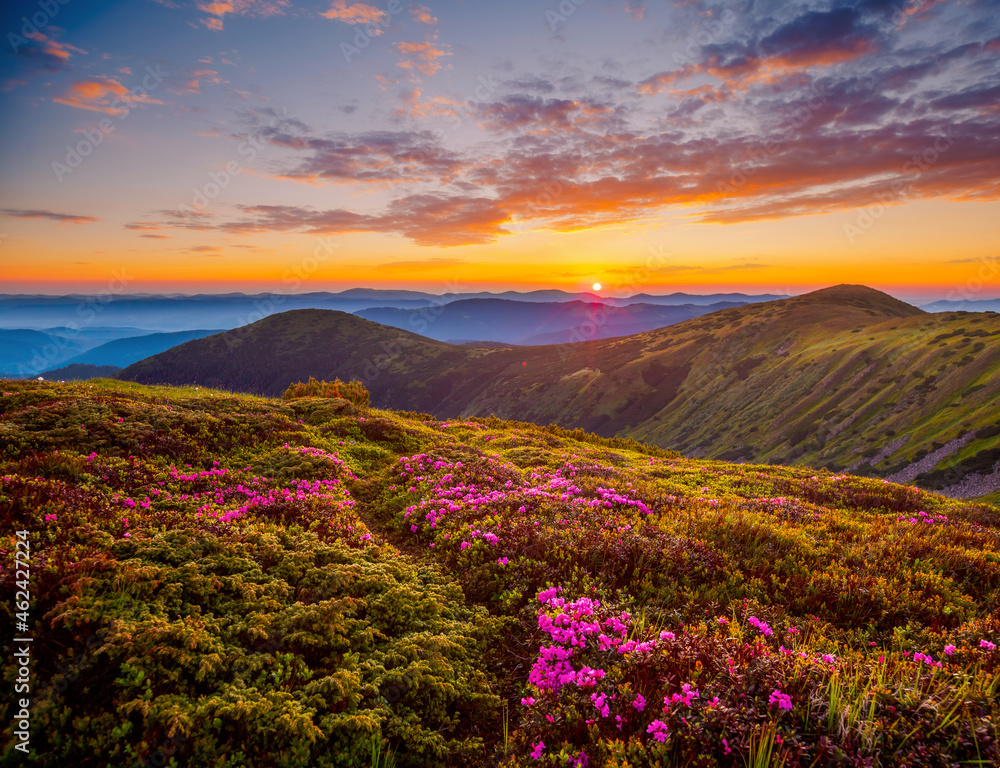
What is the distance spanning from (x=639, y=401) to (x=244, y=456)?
149m

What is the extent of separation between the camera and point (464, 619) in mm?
7953

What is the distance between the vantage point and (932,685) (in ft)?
16.9

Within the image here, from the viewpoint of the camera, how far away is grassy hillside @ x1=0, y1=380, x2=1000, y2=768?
469cm

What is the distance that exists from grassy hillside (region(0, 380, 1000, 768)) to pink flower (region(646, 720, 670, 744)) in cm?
2

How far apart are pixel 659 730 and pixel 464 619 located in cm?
391

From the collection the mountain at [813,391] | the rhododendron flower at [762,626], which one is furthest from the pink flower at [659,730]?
the mountain at [813,391]

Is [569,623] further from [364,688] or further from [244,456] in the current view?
[244,456]

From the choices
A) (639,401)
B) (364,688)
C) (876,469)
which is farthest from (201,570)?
(639,401)

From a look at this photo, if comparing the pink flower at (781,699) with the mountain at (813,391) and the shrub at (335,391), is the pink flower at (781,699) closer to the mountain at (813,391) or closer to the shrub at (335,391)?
the shrub at (335,391)

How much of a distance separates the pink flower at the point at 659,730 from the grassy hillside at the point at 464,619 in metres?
0.02

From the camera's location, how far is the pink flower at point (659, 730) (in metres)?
4.74
